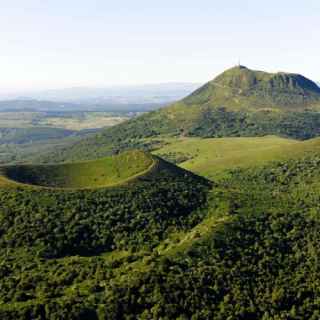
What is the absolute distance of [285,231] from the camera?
157 meters

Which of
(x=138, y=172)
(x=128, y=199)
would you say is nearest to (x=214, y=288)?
(x=128, y=199)

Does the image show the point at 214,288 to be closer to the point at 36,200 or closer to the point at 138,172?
the point at 36,200

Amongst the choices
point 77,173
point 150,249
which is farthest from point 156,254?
point 77,173

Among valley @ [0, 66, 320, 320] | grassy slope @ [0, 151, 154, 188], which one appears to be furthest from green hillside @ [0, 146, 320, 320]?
grassy slope @ [0, 151, 154, 188]

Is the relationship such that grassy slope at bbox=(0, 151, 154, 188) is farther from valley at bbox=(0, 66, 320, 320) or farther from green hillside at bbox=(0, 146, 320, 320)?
green hillside at bbox=(0, 146, 320, 320)

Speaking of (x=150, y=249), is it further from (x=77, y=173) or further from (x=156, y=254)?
(x=77, y=173)

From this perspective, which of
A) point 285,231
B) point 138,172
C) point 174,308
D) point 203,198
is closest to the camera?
point 174,308

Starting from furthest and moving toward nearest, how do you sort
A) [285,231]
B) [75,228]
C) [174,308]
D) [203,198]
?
[203,198], [285,231], [75,228], [174,308]

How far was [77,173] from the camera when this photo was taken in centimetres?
19288

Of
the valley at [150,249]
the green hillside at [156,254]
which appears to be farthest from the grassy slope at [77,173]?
the green hillside at [156,254]

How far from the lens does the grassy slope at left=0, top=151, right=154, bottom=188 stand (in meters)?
183

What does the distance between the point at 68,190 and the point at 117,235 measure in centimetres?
2430

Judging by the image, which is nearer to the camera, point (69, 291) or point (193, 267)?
point (69, 291)

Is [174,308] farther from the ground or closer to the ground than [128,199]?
closer to the ground
